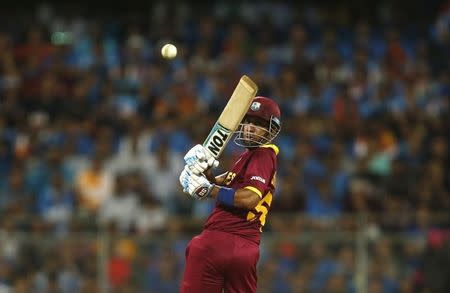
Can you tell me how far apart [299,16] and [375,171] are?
426 centimetres

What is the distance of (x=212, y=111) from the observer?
13703 mm

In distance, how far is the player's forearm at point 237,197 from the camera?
22.6 feet

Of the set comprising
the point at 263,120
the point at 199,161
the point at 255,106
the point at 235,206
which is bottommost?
the point at 235,206

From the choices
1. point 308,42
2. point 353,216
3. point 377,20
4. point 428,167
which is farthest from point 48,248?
point 377,20

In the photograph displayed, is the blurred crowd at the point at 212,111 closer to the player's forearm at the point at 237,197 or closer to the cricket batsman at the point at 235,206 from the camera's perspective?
the cricket batsman at the point at 235,206

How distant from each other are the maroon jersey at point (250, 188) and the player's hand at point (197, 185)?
219 millimetres

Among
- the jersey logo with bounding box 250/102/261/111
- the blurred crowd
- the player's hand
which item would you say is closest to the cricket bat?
the jersey logo with bounding box 250/102/261/111

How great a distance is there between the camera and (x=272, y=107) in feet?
23.6

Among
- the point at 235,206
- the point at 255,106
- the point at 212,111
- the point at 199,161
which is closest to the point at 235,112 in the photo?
the point at 255,106

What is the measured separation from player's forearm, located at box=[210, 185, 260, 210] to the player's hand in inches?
2.0

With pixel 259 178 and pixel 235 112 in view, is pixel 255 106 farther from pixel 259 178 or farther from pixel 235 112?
pixel 259 178

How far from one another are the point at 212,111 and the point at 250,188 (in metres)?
6.83

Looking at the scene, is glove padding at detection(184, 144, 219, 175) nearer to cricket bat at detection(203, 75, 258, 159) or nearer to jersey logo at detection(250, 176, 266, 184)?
cricket bat at detection(203, 75, 258, 159)

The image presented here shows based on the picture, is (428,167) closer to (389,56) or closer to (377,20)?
(389,56)
